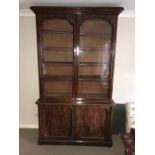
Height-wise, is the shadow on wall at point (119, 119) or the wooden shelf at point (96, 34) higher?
the wooden shelf at point (96, 34)

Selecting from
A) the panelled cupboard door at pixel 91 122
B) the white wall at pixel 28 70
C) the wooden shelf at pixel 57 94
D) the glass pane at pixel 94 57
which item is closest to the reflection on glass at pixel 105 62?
the glass pane at pixel 94 57

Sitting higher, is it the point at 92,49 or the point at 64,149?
the point at 92,49

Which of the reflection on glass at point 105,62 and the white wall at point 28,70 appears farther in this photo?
the white wall at point 28,70

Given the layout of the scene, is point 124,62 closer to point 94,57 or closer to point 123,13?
point 94,57

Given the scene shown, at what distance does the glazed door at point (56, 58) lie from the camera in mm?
3914

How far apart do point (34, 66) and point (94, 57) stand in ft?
4.21

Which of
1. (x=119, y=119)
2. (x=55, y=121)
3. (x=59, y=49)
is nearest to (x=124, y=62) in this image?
(x=119, y=119)

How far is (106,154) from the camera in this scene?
140 inches

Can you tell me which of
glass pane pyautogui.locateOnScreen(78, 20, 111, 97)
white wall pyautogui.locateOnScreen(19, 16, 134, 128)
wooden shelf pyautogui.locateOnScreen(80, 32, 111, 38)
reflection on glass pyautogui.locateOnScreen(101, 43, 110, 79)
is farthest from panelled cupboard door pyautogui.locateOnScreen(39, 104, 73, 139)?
wooden shelf pyautogui.locateOnScreen(80, 32, 111, 38)

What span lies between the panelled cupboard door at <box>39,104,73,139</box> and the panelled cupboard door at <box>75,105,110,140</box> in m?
0.16

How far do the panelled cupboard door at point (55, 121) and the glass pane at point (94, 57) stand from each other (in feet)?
1.50

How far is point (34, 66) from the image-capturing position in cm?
450

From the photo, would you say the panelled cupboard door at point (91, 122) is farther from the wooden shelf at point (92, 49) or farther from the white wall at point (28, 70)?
the white wall at point (28, 70)
